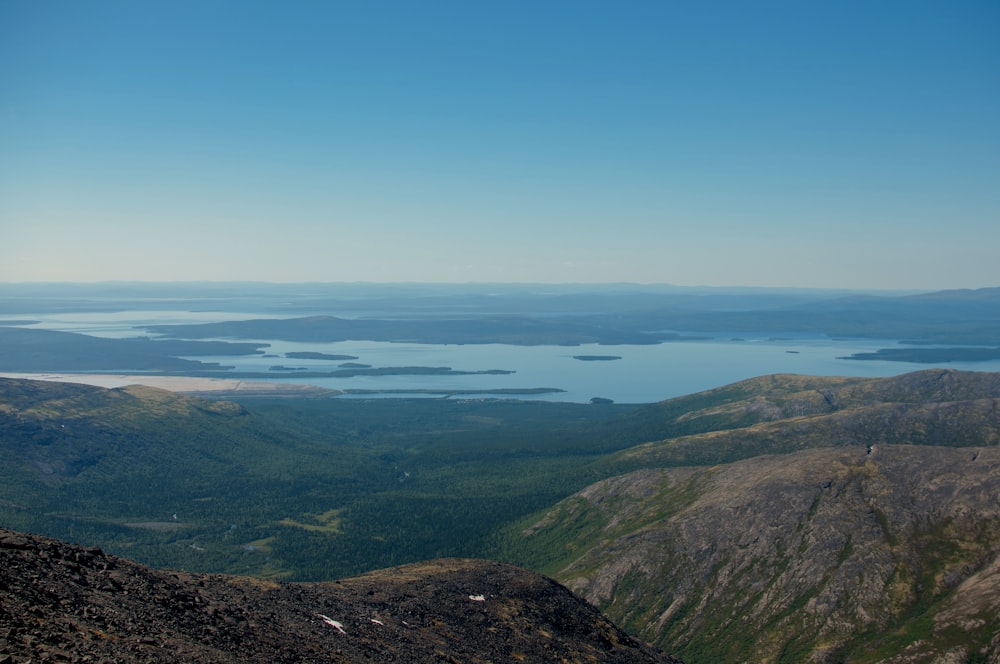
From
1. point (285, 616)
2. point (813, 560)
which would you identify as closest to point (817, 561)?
point (813, 560)

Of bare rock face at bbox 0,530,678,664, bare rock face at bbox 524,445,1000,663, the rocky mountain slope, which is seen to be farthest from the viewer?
the rocky mountain slope

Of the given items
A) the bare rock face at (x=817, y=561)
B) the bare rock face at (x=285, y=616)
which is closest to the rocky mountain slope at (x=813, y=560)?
the bare rock face at (x=817, y=561)

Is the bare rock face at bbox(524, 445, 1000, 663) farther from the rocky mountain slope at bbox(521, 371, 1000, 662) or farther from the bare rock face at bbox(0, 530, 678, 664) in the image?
the bare rock face at bbox(0, 530, 678, 664)

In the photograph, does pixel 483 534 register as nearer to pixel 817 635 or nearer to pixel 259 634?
pixel 817 635

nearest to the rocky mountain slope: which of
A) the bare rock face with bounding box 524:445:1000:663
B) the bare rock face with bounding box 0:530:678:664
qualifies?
the bare rock face with bounding box 524:445:1000:663

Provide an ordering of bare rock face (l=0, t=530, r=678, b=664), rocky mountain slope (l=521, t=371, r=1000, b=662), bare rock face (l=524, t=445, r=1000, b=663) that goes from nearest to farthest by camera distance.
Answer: bare rock face (l=0, t=530, r=678, b=664) → bare rock face (l=524, t=445, r=1000, b=663) → rocky mountain slope (l=521, t=371, r=1000, b=662)

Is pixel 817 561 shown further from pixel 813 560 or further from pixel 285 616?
pixel 285 616
